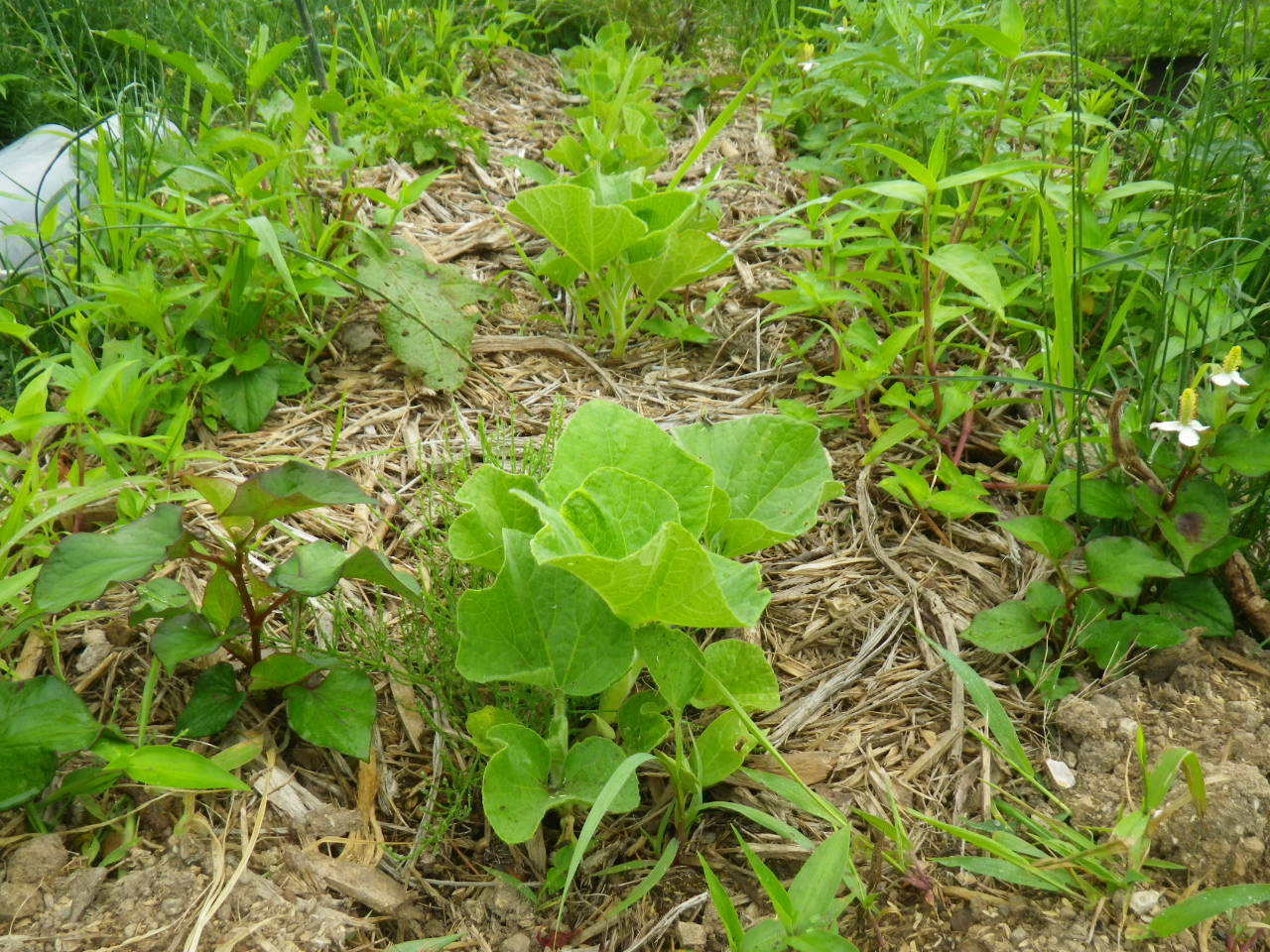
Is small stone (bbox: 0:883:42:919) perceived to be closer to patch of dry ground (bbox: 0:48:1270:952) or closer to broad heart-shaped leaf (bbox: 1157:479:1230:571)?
patch of dry ground (bbox: 0:48:1270:952)

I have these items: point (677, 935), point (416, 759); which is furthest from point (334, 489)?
point (677, 935)

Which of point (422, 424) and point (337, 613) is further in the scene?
point (422, 424)

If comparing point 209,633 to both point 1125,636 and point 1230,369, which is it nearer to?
point 1125,636

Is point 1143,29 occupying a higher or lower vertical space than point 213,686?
higher

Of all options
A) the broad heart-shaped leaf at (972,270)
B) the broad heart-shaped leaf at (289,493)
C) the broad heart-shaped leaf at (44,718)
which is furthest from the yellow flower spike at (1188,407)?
the broad heart-shaped leaf at (44,718)

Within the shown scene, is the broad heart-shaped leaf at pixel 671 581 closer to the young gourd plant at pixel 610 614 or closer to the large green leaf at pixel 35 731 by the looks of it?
the young gourd plant at pixel 610 614

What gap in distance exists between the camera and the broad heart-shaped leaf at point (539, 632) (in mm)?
1174

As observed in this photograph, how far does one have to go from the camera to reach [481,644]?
3.88ft

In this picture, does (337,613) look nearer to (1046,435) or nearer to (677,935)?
(677,935)

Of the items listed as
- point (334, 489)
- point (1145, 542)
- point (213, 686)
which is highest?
point (334, 489)

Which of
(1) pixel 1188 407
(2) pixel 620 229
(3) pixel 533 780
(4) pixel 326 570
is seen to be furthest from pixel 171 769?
(1) pixel 1188 407

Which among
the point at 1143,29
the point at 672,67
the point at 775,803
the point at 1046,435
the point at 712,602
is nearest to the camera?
the point at 712,602

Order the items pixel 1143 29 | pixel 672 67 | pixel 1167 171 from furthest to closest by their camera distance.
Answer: pixel 672 67 < pixel 1143 29 < pixel 1167 171

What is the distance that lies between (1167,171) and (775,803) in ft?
5.69
